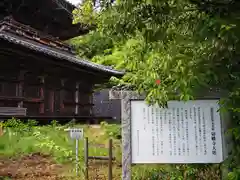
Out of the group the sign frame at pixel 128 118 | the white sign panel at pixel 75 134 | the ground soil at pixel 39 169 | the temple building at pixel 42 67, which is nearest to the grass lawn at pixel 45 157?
the ground soil at pixel 39 169

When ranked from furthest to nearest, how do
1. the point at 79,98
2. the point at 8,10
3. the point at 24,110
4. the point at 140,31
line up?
the point at 79,98 < the point at 8,10 < the point at 24,110 < the point at 140,31

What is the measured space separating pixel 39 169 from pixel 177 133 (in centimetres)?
281

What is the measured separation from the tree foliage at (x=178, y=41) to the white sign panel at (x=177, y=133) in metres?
0.30

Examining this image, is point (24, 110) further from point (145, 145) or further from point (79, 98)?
point (145, 145)

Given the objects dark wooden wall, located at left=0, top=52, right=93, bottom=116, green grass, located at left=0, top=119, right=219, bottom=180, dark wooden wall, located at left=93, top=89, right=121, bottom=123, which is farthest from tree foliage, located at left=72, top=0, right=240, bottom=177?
dark wooden wall, located at left=93, top=89, right=121, bottom=123

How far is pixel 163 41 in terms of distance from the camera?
2.86m

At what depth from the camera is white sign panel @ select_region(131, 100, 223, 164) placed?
3303 mm

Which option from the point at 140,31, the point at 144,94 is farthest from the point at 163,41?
the point at 144,94

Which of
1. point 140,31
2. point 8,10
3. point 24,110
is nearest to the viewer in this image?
point 140,31

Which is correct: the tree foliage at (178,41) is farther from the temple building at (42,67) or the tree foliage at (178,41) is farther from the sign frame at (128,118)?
the temple building at (42,67)

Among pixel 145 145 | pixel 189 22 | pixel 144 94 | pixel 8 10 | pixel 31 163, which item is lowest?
pixel 31 163

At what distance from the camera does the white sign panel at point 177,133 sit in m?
3.30

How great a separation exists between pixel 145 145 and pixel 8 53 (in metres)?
7.03

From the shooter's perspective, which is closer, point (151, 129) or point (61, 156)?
point (151, 129)
